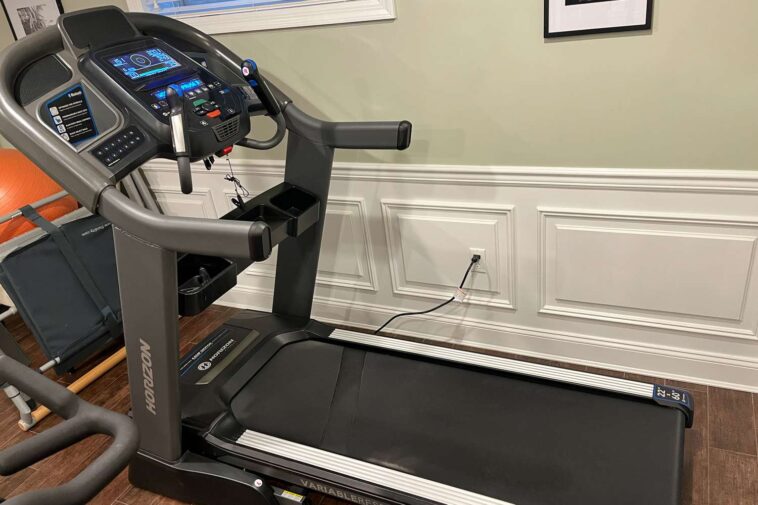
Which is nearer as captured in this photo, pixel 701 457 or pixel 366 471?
pixel 366 471

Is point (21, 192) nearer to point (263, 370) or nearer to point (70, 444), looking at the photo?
point (263, 370)

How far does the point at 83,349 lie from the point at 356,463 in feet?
4.52

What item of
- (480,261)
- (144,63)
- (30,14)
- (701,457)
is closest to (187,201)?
(30,14)

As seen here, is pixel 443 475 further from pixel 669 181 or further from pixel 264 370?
pixel 669 181

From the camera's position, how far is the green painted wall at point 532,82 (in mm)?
1632

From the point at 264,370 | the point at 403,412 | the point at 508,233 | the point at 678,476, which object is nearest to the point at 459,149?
the point at 508,233

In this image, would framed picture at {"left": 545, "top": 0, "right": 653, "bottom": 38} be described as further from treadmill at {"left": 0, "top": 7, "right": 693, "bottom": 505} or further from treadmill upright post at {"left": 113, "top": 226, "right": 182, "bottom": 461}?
treadmill upright post at {"left": 113, "top": 226, "right": 182, "bottom": 461}

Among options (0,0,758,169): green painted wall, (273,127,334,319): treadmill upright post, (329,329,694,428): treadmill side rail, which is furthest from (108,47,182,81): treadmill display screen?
(329,329,694,428): treadmill side rail

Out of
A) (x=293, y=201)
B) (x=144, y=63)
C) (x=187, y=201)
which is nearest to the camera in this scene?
(x=144, y=63)

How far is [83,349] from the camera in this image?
2336 millimetres

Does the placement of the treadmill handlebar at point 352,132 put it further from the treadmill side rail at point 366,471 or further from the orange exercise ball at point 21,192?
the orange exercise ball at point 21,192

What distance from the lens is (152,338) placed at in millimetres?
1573

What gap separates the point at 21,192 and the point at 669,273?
98.3 inches

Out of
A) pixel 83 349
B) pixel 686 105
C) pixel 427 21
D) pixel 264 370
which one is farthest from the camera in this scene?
pixel 83 349
